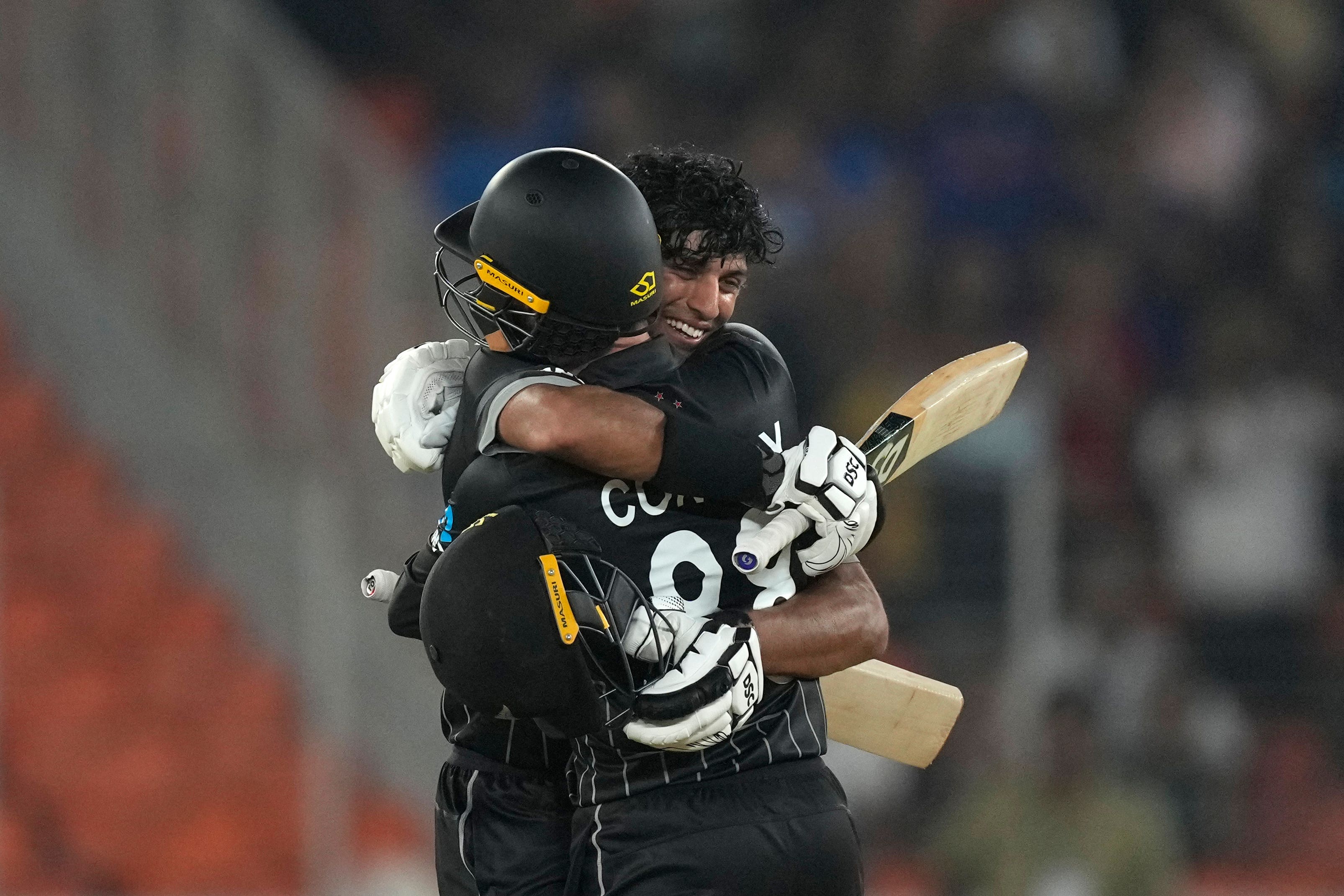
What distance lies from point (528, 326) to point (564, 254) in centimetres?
13

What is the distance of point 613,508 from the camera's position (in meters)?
2.13

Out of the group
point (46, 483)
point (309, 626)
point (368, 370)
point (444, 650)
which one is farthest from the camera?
point (46, 483)

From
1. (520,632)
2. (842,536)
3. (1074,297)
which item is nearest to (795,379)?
(1074,297)

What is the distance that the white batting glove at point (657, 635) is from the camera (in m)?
2.00

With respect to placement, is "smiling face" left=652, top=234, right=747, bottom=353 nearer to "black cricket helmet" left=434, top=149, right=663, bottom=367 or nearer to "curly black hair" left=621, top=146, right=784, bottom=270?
"curly black hair" left=621, top=146, right=784, bottom=270

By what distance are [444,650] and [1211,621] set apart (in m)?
4.27

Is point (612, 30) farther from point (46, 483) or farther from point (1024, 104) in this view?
point (46, 483)

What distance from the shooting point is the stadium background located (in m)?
5.05

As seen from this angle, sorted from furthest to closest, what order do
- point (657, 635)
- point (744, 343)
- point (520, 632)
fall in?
1. point (744, 343)
2. point (657, 635)
3. point (520, 632)

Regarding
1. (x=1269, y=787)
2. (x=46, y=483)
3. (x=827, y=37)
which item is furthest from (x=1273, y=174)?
(x=46, y=483)

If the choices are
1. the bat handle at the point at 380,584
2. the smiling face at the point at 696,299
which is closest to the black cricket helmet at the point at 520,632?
the bat handle at the point at 380,584

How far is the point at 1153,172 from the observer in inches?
289

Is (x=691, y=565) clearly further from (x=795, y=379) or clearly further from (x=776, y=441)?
(x=795, y=379)

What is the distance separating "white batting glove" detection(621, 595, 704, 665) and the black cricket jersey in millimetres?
79
